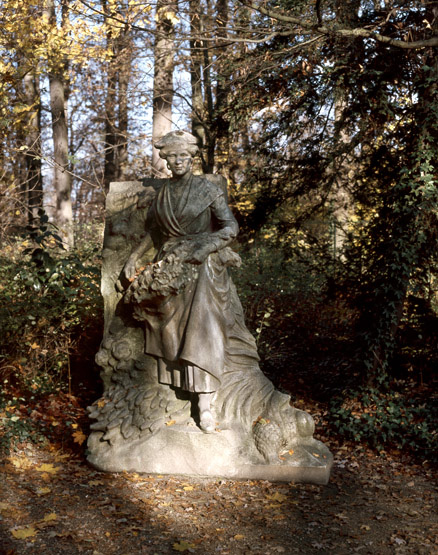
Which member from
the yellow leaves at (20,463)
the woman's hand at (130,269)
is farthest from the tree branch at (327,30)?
the yellow leaves at (20,463)

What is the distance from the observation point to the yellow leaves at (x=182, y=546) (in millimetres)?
3770

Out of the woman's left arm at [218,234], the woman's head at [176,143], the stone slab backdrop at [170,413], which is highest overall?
the woman's head at [176,143]

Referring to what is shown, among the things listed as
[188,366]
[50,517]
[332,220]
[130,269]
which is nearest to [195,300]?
[188,366]

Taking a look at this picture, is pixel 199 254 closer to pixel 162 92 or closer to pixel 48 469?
pixel 48 469

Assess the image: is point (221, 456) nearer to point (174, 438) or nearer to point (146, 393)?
point (174, 438)

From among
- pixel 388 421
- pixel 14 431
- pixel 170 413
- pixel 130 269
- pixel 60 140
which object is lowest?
pixel 388 421

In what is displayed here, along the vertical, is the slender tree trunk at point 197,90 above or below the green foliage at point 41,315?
above

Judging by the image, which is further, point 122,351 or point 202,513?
point 122,351

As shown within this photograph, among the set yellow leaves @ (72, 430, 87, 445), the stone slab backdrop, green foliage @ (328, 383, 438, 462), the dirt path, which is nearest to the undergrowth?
yellow leaves @ (72, 430, 87, 445)

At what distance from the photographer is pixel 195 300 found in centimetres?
481

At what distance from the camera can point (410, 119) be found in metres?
6.66

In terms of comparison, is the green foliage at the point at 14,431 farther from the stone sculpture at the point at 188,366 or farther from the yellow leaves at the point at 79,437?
the stone sculpture at the point at 188,366

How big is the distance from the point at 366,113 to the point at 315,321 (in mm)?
3634

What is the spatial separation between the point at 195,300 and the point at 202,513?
5.14 feet
